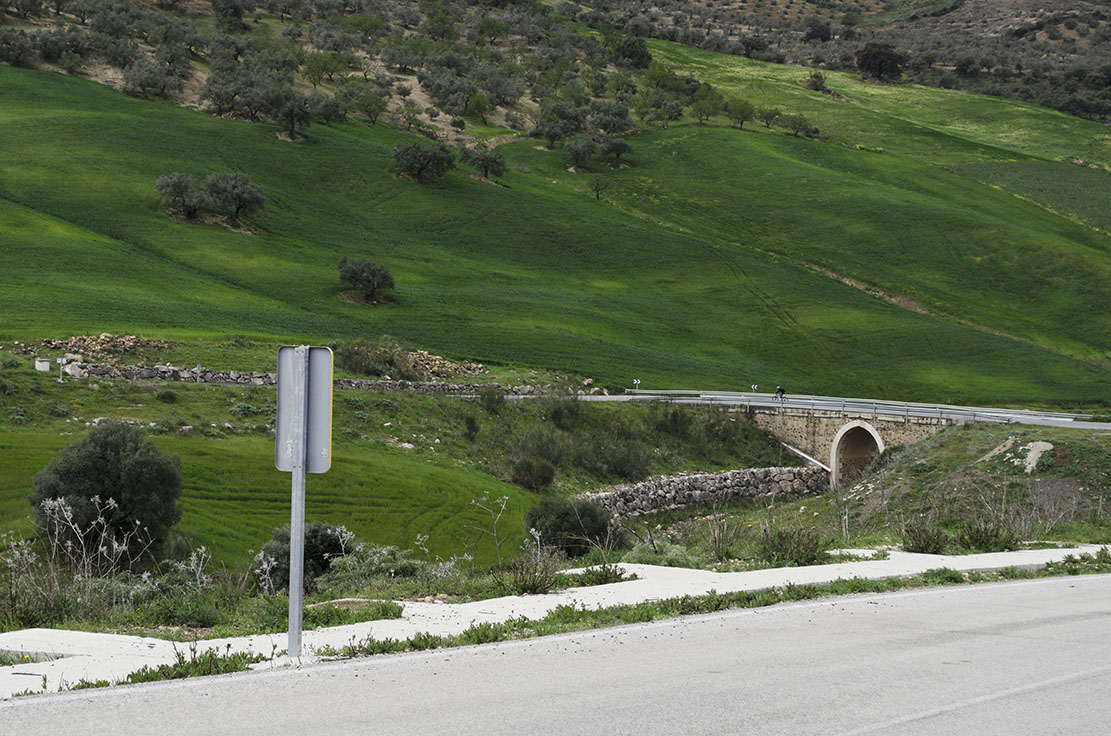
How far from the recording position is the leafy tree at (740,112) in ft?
495

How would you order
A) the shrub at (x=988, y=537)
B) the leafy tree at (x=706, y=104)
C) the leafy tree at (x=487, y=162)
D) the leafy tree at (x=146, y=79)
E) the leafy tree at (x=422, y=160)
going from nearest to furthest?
the shrub at (x=988, y=537)
the leafy tree at (x=422, y=160)
the leafy tree at (x=487, y=162)
the leafy tree at (x=146, y=79)
the leafy tree at (x=706, y=104)

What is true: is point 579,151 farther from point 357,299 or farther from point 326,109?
point 357,299

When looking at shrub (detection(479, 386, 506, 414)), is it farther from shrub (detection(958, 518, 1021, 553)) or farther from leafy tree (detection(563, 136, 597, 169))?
leafy tree (detection(563, 136, 597, 169))

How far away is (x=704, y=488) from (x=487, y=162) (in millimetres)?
67782

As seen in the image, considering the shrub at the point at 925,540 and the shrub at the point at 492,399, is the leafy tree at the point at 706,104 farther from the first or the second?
the shrub at the point at 925,540

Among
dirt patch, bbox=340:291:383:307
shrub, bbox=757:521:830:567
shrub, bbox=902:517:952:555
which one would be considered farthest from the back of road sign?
dirt patch, bbox=340:291:383:307

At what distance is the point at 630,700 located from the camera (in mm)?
8891

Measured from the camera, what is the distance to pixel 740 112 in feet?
495

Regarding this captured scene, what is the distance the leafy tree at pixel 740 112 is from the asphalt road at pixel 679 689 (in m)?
146

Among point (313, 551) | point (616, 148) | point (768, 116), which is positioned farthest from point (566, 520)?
point (768, 116)

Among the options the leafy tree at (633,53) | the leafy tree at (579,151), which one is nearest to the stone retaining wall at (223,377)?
the leafy tree at (579,151)

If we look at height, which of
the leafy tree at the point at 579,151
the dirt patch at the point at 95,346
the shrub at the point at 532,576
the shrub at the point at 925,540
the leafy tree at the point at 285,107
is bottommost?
the dirt patch at the point at 95,346

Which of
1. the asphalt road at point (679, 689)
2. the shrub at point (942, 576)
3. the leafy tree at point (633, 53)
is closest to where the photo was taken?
the asphalt road at point (679, 689)

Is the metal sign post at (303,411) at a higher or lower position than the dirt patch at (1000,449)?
higher
